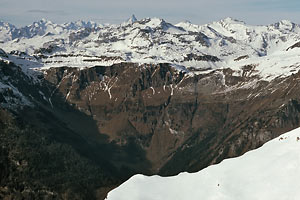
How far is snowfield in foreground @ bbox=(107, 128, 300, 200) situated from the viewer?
1921 inches

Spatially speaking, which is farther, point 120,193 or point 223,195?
point 120,193

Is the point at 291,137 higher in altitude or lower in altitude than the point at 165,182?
higher

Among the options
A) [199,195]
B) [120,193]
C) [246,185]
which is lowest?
[120,193]

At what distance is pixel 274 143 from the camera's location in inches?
2500

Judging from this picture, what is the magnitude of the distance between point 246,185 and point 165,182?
14.9m

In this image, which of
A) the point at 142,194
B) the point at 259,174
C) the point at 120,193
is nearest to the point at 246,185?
the point at 259,174

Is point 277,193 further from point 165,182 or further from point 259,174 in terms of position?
point 165,182

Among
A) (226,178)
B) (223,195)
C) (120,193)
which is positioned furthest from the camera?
(120,193)

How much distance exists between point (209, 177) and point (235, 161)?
582 centimetres

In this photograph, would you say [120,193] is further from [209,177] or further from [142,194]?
[209,177]

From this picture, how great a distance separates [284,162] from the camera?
172 feet

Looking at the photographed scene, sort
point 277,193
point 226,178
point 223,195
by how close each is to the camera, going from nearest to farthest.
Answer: point 277,193
point 223,195
point 226,178

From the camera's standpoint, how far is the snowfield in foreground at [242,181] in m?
48.8

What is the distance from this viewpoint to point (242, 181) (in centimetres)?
5272
